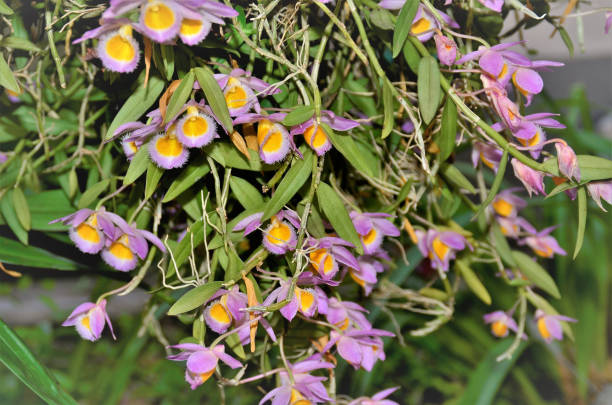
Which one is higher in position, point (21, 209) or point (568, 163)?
point (568, 163)

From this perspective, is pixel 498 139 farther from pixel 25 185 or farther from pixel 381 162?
pixel 25 185

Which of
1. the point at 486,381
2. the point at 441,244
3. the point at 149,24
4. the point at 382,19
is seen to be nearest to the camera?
the point at 149,24

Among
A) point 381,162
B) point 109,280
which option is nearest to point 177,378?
point 109,280

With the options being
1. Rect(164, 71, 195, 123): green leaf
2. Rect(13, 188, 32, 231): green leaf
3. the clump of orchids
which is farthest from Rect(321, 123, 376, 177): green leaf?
Rect(13, 188, 32, 231): green leaf

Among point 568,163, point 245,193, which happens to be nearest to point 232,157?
point 245,193

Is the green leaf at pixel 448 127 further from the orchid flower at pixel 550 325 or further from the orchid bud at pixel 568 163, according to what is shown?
the orchid flower at pixel 550 325

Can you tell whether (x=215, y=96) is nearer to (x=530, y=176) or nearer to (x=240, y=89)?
(x=240, y=89)

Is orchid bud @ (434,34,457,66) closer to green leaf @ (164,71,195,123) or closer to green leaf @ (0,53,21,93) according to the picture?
green leaf @ (164,71,195,123)
